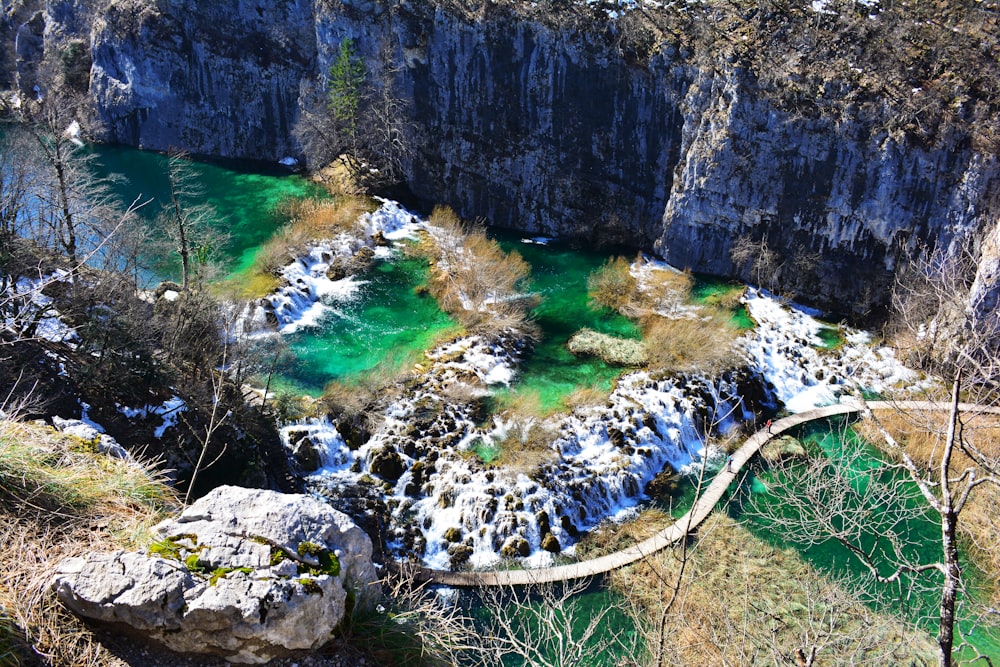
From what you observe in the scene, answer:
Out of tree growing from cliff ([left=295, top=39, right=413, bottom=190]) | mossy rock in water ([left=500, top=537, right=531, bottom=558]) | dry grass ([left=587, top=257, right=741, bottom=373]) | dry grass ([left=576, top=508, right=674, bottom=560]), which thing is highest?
tree growing from cliff ([left=295, top=39, right=413, bottom=190])

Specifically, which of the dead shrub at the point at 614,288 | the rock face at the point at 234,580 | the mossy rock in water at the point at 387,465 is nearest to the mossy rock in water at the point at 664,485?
the mossy rock in water at the point at 387,465

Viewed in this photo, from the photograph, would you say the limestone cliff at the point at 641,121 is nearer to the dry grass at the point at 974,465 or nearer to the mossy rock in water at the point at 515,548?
the dry grass at the point at 974,465

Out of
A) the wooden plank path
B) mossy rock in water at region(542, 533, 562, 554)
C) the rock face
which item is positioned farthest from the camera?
mossy rock in water at region(542, 533, 562, 554)

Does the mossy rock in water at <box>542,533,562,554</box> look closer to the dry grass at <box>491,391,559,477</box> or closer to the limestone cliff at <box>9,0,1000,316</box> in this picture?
the dry grass at <box>491,391,559,477</box>

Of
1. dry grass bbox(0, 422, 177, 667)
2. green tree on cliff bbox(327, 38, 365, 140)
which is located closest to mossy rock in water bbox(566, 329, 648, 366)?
green tree on cliff bbox(327, 38, 365, 140)

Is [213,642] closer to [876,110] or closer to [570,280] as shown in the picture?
[570,280]

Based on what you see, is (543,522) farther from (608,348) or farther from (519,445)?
(608,348)
